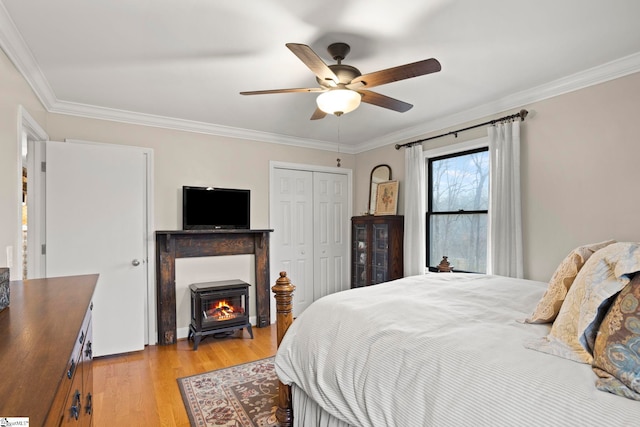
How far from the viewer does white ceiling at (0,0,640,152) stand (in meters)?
1.87

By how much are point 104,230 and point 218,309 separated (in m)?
1.42

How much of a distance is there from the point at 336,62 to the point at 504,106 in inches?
71.8

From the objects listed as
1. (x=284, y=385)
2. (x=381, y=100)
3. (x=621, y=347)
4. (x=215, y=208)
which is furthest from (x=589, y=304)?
(x=215, y=208)

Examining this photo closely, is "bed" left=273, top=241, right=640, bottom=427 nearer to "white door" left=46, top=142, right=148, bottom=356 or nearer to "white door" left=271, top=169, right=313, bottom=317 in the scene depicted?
"white door" left=46, top=142, right=148, bottom=356

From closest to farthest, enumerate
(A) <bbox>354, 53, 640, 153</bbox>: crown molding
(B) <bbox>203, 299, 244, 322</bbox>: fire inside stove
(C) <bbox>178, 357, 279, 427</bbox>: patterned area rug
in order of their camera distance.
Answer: (C) <bbox>178, 357, 279, 427</bbox>: patterned area rug, (A) <bbox>354, 53, 640, 153</bbox>: crown molding, (B) <bbox>203, 299, 244, 322</bbox>: fire inside stove

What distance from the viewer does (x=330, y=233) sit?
5.05 m

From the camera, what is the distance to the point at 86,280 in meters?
1.85

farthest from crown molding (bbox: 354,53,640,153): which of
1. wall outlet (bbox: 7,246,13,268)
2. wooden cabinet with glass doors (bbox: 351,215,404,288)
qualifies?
wall outlet (bbox: 7,246,13,268)

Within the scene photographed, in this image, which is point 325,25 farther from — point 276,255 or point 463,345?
point 276,255

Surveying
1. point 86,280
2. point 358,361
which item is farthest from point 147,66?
point 358,361

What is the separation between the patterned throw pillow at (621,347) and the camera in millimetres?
979

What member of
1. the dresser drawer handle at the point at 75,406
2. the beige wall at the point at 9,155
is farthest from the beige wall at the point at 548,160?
the dresser drawer handle at the point at 75,406

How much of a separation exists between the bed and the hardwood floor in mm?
976

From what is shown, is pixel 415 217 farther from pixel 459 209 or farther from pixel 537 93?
pixel 537 93
